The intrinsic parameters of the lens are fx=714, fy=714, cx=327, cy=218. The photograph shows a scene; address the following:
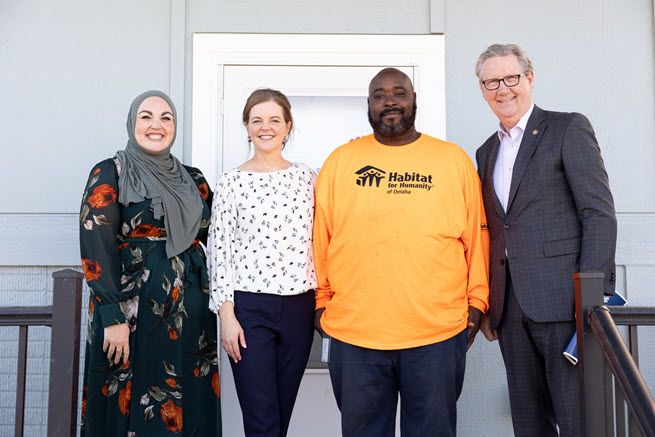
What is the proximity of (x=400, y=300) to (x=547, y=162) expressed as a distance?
30.9 inches

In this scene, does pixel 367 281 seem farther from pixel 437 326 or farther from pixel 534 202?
pixel 534 202

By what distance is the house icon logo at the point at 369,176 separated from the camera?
9.20 ft

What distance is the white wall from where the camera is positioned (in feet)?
12.9

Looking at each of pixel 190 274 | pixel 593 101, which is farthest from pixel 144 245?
pixel 593 101

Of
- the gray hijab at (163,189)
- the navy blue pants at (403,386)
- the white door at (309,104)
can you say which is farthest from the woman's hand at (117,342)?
the white door at (309,104)

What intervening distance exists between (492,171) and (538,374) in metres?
0.84

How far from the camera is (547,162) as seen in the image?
2768 mm

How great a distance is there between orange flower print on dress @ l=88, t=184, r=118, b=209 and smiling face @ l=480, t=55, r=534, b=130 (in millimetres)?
1592

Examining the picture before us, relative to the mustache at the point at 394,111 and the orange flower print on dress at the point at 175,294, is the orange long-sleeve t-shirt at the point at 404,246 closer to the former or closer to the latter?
the mustache at the point at 394,111

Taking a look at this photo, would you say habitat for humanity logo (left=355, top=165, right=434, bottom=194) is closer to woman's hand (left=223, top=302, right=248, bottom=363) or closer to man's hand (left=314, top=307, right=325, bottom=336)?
man's hand (left=314, top=307, right=325, bottom=336)

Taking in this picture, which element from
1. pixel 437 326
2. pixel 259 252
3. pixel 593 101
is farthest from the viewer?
pixel 593 101

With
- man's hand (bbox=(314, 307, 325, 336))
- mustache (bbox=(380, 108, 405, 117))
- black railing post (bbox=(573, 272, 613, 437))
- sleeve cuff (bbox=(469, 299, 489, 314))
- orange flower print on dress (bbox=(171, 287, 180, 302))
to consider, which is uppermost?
mustache (bbox=(380, 108, 405, 117))

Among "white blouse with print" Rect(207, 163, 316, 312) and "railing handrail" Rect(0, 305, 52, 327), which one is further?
"white blouse with print" Rect(207, 163, 316, 312)

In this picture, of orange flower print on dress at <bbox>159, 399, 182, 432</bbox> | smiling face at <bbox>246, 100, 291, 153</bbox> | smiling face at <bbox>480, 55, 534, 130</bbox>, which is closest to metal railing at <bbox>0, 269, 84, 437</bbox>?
orange flower print on dress at <bbox>159, 399, 182, 432</bbox>
